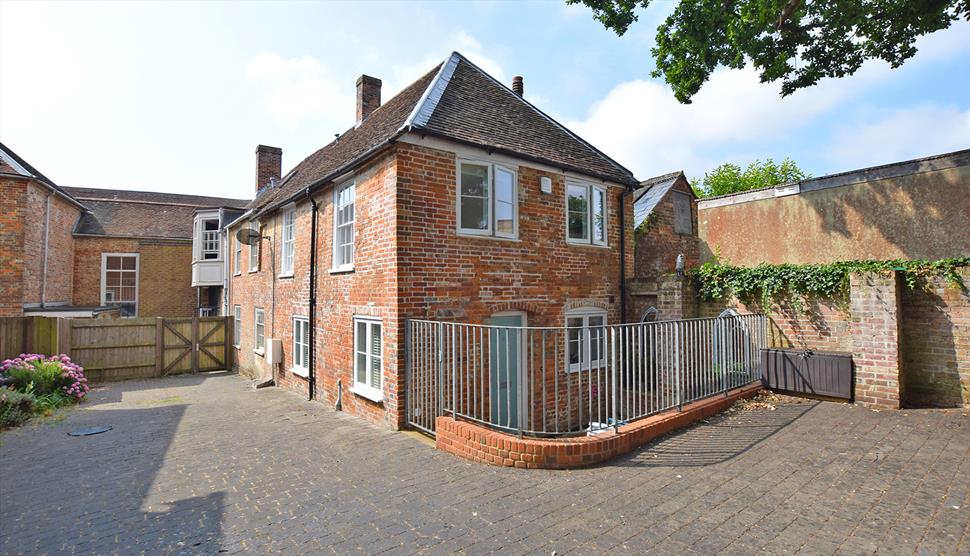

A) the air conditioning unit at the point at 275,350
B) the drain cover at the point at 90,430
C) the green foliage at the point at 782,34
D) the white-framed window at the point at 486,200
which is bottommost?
the drain cover at the point at 90,430

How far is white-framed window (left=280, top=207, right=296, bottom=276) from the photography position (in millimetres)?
12570

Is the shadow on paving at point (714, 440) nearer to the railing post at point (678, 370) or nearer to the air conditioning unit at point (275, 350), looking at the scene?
the railing post at point (678, 370)

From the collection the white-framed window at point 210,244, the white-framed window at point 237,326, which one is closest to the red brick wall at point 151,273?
the white-framed window at point 210,244

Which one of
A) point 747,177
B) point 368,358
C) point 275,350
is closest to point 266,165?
point 275,350

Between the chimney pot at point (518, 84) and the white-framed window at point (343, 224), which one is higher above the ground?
the chimney pot at point (518, 84)

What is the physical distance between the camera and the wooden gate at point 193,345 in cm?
1550

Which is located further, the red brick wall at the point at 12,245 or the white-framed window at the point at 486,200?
the red brick wall at the point at 12,245

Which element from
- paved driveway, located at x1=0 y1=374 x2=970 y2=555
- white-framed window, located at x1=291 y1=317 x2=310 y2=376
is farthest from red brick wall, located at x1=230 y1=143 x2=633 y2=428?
paved driveway, located at x1=0 y1=374 x2=970 y2=555

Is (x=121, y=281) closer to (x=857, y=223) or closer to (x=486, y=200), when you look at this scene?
(x=486, y=200)

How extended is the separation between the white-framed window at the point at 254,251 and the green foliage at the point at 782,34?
39.8 feet

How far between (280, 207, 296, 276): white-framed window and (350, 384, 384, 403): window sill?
5018mm

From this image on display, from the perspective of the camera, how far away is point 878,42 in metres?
11.0

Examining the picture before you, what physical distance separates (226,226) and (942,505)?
21.6m

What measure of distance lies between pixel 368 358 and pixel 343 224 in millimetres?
3060
